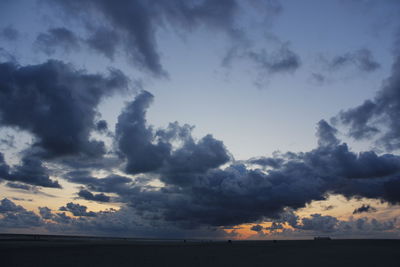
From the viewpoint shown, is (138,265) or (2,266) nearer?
(2,266)

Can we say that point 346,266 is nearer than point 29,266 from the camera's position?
No

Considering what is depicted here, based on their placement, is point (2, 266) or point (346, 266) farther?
point (346, 266)

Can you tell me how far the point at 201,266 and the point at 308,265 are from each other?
14920 mm

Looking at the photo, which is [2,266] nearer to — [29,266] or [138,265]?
[29,266]

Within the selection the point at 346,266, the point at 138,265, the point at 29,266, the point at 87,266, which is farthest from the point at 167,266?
the point at 346,266

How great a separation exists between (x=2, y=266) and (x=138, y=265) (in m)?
16.6

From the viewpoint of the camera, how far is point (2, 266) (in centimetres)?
3572

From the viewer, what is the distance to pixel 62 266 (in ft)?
121

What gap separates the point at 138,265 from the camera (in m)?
38.9

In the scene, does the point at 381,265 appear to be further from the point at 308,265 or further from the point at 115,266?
the point at 115,266

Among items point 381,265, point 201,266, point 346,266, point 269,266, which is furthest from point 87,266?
point 381,265

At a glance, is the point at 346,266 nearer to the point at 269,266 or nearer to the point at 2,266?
the point at 269,266

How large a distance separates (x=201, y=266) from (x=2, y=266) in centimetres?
2490

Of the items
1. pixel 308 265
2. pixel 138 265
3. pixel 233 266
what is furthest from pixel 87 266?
pixel 308 265
